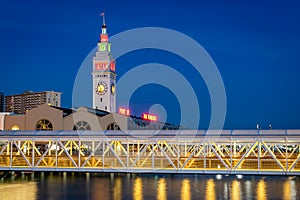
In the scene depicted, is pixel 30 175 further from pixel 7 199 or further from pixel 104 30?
pixel 104 30

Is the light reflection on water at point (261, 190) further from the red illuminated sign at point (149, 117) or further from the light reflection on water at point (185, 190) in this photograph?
the red illuminated sign at point (149, 117)

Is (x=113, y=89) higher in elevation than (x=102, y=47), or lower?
lower

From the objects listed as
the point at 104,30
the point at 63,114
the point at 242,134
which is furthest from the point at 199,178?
the point at 104,30

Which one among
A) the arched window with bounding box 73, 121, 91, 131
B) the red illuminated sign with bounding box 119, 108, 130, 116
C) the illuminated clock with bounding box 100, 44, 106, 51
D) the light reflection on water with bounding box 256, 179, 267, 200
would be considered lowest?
the light reflection on water with bounding box 256, 179, 267, 200

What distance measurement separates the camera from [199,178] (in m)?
46.2

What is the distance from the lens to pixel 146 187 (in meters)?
39.3

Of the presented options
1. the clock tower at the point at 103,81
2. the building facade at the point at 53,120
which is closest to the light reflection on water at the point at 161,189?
the building facade at the point at 53,120

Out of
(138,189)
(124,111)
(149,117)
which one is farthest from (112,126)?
(138,189)

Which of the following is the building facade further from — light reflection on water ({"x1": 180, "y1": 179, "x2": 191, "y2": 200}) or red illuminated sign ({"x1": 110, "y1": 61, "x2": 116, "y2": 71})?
red illuminated sign ({"x1": 110, "y1": 61, "x2": 116, "y2": 71})

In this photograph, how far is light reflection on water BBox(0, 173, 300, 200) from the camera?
3484 cm

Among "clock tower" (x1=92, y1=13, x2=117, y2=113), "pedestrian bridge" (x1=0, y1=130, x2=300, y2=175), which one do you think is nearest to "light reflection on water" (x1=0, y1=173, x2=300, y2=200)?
"pedestrian bridge" (x1=0, y1=130, x2=300, y2=175)

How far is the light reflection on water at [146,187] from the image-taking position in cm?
3484

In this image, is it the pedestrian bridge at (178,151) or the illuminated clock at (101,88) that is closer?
the pedestrian bridge at (178,151)

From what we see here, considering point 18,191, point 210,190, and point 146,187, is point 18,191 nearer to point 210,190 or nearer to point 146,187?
point 146,187
